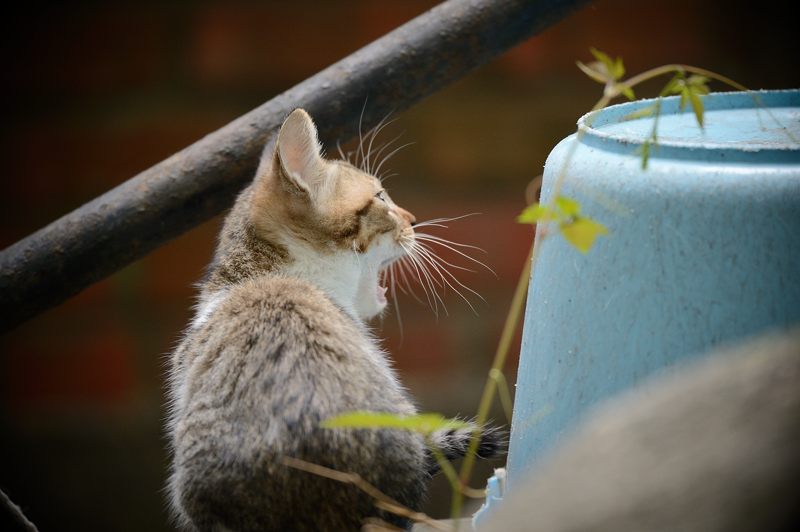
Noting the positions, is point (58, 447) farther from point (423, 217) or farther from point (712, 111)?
point (712, 111)

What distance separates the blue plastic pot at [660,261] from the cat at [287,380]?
19cm

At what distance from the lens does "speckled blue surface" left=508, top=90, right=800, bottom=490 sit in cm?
90

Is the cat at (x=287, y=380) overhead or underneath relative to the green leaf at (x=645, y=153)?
underneath

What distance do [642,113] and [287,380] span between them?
48 centimetres

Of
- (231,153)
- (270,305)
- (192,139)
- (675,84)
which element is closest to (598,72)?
(675,84)

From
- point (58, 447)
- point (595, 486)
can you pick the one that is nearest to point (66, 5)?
point (58, 447)

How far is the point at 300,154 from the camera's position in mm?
1342

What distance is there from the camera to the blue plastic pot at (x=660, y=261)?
35.5 inches

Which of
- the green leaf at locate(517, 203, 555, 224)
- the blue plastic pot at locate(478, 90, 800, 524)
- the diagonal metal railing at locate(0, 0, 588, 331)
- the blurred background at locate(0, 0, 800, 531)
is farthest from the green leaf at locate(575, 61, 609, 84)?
the blurred background at locate(0, 0, 800, 531)

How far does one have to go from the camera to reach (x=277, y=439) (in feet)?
3.30

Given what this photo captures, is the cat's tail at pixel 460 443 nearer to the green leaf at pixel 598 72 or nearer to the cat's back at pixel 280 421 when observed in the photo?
the cat's back at pixel 280 421

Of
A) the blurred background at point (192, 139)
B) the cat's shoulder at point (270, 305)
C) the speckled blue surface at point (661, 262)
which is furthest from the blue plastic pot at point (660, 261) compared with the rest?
the blurred background at point (192, 139)

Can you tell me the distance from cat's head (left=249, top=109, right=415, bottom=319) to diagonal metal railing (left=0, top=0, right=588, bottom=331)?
55mm

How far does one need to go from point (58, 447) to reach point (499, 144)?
52.1 inches
